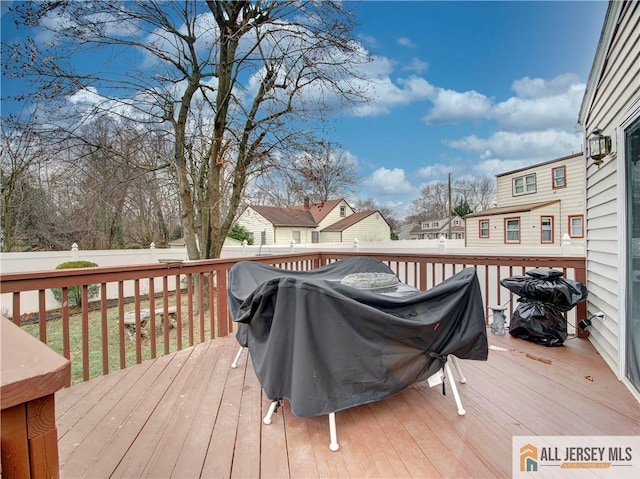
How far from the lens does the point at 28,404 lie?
576 millimetres

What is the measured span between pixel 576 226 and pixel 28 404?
14783 mm

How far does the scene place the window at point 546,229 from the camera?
40.5 ft

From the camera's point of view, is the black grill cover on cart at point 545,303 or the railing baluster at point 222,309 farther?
the railing baluster at point 222,309

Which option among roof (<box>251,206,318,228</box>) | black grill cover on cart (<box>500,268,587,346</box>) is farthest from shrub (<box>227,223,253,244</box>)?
black grill cover on cart (<box>500,268,587,346</box>)

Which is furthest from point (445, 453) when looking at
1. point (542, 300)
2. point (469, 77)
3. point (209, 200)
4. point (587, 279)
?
point (469, 77)

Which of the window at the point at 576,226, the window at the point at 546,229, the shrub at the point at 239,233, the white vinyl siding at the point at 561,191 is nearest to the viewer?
the window at the point at 576,226

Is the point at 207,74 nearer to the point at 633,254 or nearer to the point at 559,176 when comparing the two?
the point at 633,254

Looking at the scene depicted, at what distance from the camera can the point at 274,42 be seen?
5.55 meters

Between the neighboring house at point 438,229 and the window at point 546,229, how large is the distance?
1320 cm

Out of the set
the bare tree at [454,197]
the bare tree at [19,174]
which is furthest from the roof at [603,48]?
the bare tree at [454,197]

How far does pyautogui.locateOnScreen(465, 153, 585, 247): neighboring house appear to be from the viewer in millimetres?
11766

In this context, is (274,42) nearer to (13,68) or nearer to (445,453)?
(13,68)

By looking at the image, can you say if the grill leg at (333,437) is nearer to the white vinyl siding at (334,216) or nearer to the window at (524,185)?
the window at (524,185)

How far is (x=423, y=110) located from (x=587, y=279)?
8578 millimetres
